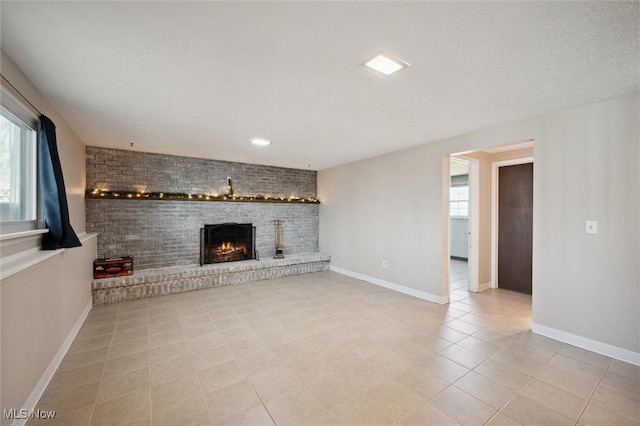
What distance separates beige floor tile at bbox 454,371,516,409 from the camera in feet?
6.50

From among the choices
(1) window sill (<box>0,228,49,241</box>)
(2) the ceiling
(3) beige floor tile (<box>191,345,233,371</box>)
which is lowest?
(3) beige floor tile (<box>191,345,233,371</box>)

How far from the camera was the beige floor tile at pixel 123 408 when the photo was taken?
1.79m

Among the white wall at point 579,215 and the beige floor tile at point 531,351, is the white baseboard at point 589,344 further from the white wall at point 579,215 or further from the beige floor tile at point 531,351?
the beige floor tile at point 531,351

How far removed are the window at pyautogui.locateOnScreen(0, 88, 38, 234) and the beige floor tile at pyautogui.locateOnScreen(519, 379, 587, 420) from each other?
155 inches

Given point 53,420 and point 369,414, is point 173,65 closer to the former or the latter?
point 53,420

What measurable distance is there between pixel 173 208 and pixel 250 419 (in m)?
4.31

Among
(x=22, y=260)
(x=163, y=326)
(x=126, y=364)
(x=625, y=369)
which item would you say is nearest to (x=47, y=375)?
(x=126, y=364)

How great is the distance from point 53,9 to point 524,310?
17.8 ft

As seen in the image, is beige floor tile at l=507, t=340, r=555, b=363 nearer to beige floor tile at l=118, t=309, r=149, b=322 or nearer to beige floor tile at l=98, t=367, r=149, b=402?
beige floor tile at l=98, t=367, r=149, b=402

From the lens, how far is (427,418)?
1801mm

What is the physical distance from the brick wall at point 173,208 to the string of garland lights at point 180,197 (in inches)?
4.8

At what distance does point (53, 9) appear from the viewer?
146 cm

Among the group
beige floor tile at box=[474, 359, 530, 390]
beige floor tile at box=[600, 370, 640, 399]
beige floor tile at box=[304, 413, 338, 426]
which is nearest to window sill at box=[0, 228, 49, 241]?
beige floor tile at box=[304, 413, 338, 426]

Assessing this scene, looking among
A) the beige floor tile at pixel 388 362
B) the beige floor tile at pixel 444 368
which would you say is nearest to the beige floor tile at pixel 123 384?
the beige floor tile at pixel 388 362
